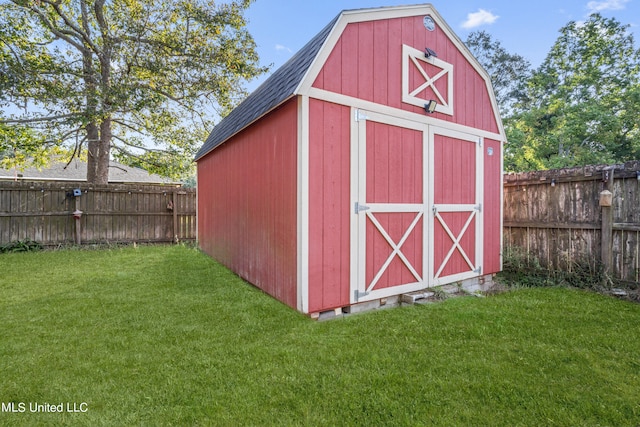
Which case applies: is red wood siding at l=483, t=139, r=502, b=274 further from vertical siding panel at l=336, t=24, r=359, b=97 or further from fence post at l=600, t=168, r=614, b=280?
vertical siding panel at l=336, t=24, r=359, b=97

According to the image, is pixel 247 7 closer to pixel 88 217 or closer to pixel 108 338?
pixel 88 217

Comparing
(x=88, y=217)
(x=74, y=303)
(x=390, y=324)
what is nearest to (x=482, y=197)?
(x=390, y=324)

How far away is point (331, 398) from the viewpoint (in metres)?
1.94

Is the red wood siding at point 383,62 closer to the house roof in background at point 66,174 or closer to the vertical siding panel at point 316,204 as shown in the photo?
the vertical siding panel at point 316,204

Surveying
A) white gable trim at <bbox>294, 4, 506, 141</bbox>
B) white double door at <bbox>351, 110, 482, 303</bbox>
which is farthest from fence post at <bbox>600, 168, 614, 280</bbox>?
white gable trim at <bbox>294, 4, 506, 141</bbox>

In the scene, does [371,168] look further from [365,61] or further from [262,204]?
[262,204]

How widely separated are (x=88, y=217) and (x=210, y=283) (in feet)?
17.6

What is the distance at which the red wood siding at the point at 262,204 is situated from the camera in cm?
345

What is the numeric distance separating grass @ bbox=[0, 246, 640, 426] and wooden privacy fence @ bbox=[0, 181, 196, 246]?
4107 millimetres

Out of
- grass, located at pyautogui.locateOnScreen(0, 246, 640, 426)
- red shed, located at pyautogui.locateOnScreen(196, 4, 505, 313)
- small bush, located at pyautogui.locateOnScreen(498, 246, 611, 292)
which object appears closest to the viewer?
grass, located at pyautogui.locateOnScreen(0, 246, 640, 426)

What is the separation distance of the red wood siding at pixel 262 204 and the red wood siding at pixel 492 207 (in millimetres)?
3333

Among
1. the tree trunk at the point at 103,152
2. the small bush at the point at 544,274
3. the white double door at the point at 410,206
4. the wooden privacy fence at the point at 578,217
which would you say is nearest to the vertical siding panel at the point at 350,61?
the white double door at the point at 410,206

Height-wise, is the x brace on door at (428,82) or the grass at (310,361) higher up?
the x brace on door at (428,82)

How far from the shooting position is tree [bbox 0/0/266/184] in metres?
8.69
